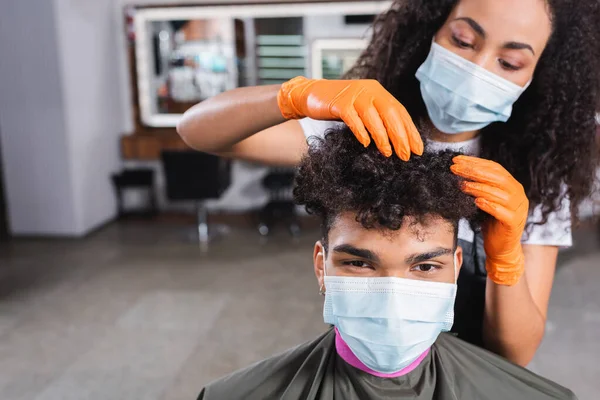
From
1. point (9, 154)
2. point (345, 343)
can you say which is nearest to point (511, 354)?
point (345, 343)

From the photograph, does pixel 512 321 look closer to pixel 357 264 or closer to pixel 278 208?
pixel 357 264

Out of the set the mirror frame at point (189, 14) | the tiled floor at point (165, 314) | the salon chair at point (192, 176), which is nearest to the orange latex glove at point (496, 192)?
the tiled floor at point (165, 314)

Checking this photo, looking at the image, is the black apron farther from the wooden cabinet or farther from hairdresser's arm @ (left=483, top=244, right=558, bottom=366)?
the wooden cabinet

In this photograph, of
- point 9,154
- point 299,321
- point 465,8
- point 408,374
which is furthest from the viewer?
point 9,154

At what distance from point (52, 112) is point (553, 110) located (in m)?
4.05

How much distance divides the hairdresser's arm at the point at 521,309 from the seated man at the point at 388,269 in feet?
0.29

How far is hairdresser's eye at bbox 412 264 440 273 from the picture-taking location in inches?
37.1

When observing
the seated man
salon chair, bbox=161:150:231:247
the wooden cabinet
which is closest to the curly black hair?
the seated man

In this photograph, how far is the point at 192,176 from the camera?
4.32 metres

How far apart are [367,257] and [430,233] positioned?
119mm

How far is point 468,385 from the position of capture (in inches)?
41.8

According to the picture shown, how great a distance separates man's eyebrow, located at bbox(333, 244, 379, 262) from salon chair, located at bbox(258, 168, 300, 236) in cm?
360

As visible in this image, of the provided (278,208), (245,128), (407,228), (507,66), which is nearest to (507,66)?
(507,66)

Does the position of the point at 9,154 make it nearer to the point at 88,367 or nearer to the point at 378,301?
the point at 88,367
